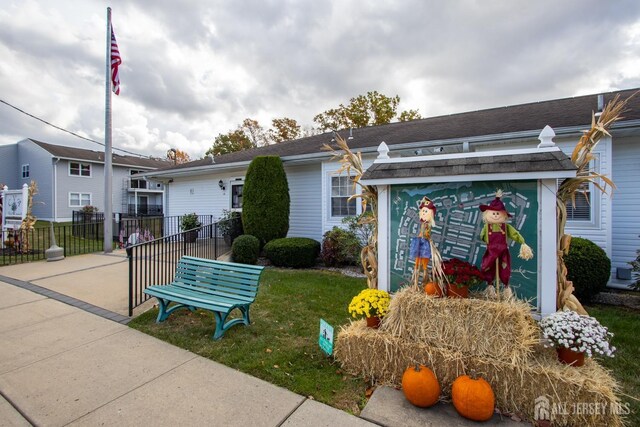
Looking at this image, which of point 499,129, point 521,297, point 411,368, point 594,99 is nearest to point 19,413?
point 411,368

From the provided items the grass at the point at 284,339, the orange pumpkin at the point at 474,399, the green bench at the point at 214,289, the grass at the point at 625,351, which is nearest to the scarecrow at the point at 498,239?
the orange pumpkin at the point at 474,399

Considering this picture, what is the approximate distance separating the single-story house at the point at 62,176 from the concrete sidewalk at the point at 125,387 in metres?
22.3

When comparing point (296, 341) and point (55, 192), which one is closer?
point (296, 341)

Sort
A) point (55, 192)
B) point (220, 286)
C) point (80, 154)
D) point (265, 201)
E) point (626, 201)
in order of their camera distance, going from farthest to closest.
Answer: point (80, 154), point (55, 192), point (265, 201), point (626, 201), point (220, 286)

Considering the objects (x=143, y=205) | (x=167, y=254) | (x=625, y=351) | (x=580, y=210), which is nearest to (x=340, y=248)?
(x=167, y=254)

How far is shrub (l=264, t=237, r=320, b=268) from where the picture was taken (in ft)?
25.7

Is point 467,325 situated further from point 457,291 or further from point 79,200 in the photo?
point 79,200

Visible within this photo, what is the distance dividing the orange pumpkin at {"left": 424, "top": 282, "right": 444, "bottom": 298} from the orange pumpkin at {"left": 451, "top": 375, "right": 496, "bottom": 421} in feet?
2.38

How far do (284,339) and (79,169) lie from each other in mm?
27265

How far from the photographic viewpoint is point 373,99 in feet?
71.5

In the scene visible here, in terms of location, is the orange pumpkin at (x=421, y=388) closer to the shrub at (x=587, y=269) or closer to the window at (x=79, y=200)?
the shrub at (x=587, y=269)

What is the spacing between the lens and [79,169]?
75.6ft

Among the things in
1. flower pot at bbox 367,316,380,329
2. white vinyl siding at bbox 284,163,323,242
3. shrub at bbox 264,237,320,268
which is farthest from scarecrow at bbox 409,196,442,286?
white vinyl siding at bbox 284,163,323,242

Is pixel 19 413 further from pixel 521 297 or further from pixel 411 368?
pixel 521 297
